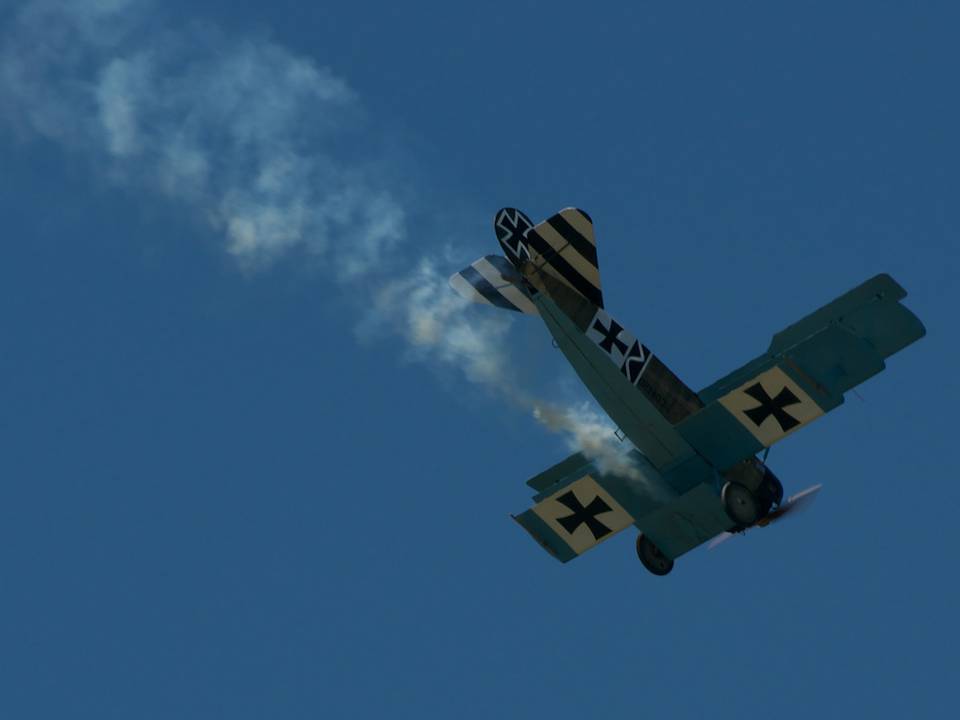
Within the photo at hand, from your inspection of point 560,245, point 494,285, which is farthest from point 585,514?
point 560,245

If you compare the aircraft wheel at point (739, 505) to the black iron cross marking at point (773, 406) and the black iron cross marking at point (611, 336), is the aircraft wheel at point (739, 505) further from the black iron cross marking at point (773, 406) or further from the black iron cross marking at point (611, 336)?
the black iron cross marking at point (611, 336)

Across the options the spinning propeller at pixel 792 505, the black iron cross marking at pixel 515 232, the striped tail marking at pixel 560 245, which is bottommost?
the spinning propeller at pixel 792 505

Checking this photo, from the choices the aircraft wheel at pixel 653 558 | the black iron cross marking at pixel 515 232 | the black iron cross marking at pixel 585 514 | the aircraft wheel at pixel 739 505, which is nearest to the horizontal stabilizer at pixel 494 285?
the black iron cross marking at pixel 515 232

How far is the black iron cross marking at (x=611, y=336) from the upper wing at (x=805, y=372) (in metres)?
1.67

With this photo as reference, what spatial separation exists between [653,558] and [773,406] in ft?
Answer: 11.9

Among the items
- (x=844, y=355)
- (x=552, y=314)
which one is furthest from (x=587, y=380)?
(x=844, y=355)

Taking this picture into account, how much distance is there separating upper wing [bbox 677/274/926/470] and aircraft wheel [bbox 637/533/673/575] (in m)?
2.25

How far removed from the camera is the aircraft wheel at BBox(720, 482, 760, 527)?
3519 centimetres

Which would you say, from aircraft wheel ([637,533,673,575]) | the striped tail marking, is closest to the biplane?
the striped tail marking

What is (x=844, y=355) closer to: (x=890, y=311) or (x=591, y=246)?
→ (x=890, y=311)

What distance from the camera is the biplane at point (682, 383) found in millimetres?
34406

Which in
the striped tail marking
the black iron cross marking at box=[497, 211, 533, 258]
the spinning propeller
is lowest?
the spinning propeller

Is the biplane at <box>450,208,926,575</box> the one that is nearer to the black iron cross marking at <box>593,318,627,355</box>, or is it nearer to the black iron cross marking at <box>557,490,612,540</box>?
the black iron cross marking at <box>593,318,627,355</box>

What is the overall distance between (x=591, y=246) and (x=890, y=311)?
16.1 ft
